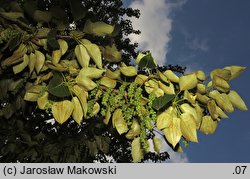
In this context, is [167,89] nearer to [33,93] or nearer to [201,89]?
[201,89]

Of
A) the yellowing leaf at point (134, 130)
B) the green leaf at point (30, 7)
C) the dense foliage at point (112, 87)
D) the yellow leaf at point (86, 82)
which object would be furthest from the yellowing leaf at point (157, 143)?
the green leaf at point (30, 7)

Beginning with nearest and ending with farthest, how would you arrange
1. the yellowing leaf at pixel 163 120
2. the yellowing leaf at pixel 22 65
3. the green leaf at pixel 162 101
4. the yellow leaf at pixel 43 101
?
1. the green leaf at pixel 162 101
2. the yellowing leaf at pixel 163 120
3. the yellow leaf at pixel 43 101
4. the yellowing leaf at pixel 22 65

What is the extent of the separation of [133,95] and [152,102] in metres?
0.11

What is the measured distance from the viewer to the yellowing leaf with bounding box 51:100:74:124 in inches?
74.9

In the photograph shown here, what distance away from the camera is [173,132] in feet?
5.87

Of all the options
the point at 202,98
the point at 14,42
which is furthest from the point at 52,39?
the point at 202,98

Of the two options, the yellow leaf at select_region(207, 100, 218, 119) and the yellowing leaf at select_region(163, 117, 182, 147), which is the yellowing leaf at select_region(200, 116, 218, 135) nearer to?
the yellow leaf at select_region(207, 100, 218, 119)

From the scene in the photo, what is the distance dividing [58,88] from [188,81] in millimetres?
631

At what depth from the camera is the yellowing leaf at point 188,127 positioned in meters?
1.76

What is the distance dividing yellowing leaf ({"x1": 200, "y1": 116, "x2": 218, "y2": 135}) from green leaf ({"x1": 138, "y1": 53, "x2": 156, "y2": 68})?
15.7 inches

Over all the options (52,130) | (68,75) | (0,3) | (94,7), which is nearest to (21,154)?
(52,130)

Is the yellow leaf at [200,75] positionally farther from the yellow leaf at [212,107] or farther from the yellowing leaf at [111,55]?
the yellowing leaf at [111,55]

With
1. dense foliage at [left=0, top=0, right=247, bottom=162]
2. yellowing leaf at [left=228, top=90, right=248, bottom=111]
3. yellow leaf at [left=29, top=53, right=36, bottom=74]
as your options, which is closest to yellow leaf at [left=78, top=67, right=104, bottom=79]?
dense foliage at [left=0, top=0, right=247, bottom=162]

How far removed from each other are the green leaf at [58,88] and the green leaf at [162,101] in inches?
17.5
